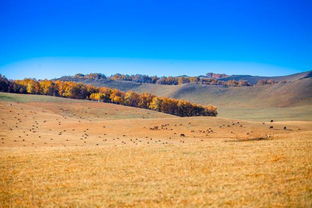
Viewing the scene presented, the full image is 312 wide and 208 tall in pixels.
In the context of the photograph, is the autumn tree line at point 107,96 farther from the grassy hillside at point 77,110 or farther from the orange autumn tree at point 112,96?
the grassy hillside at point 77,110

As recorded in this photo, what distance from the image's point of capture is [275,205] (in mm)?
10805

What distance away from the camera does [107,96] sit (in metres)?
142

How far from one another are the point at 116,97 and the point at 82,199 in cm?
12669

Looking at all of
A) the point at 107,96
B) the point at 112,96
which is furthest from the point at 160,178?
the point at 107,96

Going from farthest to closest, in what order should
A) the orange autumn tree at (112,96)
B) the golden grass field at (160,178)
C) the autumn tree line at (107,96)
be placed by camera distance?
the orange autumn tree at (112,96) → the autumn tree line at (107,96) → the golden grass field at (160,178)

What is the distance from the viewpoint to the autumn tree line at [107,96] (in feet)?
438

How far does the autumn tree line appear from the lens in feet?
438

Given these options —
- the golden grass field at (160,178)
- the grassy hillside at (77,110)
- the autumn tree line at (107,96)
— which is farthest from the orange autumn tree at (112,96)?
the golden grass field at (160,178)

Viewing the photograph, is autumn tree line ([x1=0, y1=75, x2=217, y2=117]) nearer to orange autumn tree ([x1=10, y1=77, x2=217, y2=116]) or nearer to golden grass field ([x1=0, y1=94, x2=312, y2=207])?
orange autumn tree ([x1=10, y1=77, x2=217, y2=116])

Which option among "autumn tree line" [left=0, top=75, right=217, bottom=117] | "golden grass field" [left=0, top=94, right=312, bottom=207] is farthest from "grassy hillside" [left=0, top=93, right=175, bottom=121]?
"golden grass field" [left=0, top=94, right=312, bottom=207]

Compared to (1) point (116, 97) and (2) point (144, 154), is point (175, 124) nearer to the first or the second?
(2) point (144, 154)

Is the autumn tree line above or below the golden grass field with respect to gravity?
above

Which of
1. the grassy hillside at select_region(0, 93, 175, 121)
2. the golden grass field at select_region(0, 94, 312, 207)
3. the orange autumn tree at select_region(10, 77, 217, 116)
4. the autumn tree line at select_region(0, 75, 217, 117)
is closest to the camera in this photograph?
the golden grass field at select_region(0, 94, 312, 207)

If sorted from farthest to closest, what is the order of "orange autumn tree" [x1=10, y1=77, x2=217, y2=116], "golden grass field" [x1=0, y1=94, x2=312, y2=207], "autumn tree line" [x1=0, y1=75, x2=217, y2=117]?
1. "orange autumn tree" [x1=10, y1=77, x2=217, y2=116]
2. "autumn tree line" [x1=0, y1=75, x2=217, y2=117]
3. "golden grass field" [x1=0, y1=94, x2=312, y2=207]
